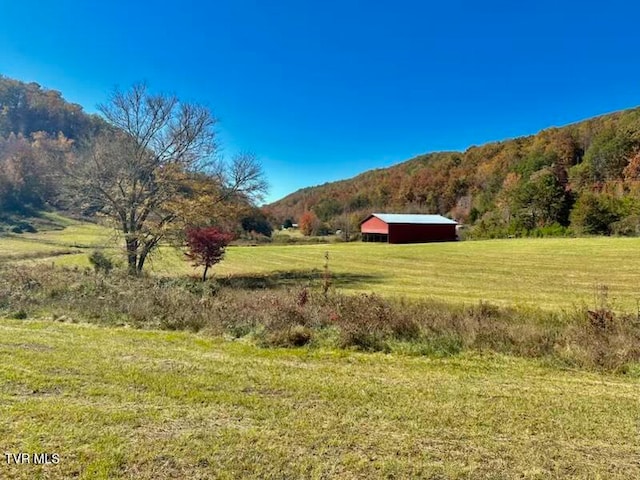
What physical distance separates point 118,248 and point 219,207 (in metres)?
5.63

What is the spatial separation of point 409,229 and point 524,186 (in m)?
24.2

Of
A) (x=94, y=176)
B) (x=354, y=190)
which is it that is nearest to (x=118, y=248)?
(x=94, y=176)

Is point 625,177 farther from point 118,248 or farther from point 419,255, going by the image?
point 118,248

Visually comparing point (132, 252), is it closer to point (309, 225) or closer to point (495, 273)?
point (495, 273)

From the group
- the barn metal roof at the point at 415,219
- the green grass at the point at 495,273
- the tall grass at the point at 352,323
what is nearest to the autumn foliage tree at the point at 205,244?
the green grass at the point at 495,273

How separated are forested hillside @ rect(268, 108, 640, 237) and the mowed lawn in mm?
58516

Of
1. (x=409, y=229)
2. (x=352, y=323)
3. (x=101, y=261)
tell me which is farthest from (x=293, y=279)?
(x=409, y=229)

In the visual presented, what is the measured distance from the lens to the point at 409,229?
5922 centimetres

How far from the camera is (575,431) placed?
353 centimetres

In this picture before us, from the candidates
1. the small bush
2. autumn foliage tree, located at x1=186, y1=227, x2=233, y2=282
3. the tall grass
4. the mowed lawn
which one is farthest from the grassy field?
the mowed lawn

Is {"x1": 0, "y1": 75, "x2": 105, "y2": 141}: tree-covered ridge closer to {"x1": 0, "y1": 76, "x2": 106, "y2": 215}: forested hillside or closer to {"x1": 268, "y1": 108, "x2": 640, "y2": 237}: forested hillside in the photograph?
{"x1": 0, "y1": 76, "x2": 106, "y2": 215}: forested hillside

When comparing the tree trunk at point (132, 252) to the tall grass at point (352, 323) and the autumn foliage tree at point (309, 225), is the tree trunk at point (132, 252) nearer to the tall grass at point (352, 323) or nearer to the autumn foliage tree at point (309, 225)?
the tall grass at point (352, 323)

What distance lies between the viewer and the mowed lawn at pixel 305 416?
2930mm

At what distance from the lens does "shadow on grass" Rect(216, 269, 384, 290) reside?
67.2 feet
